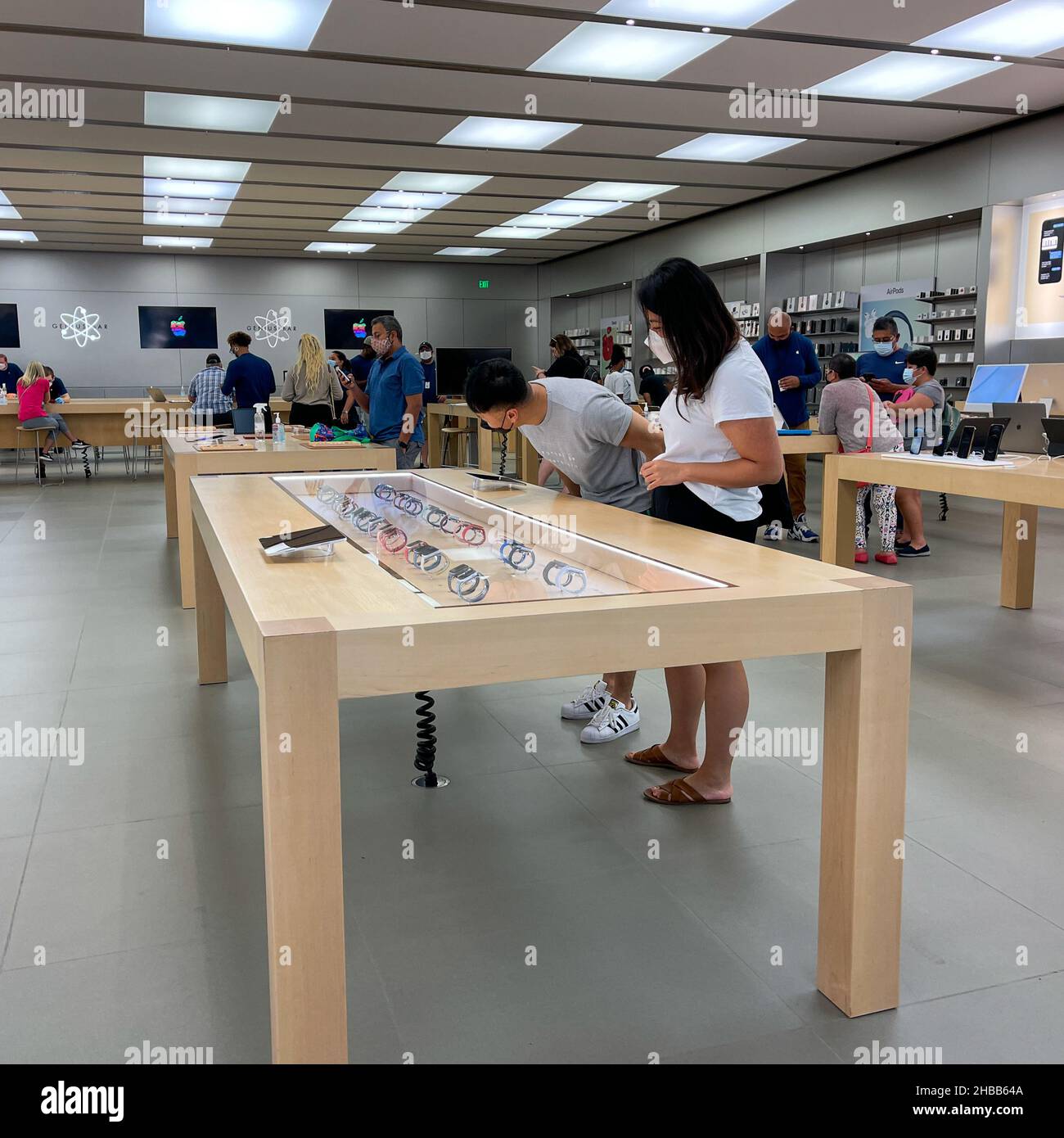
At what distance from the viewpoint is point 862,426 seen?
233 inches

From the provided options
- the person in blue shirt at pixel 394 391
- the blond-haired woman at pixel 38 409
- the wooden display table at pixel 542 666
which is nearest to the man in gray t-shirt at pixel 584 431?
the wooden display table at pixel 542 666

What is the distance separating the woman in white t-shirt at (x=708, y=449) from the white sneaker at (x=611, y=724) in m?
0.39

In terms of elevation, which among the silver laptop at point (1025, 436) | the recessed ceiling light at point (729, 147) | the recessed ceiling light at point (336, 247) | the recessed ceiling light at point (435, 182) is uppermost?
the recessed ceiling light at point (336, 247)

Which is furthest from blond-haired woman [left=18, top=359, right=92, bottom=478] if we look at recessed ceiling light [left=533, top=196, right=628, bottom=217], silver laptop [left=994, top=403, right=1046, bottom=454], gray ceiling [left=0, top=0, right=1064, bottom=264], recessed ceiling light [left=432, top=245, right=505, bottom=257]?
silver laptop [left=994, top=403, right=1046, bottom=454]

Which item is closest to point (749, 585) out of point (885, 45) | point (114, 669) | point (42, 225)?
point (114, 669)

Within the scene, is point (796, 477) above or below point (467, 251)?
below

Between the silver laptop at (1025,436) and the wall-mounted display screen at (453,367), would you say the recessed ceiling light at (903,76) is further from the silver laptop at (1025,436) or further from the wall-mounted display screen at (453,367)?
the wall-mounted display screen at (453,367)

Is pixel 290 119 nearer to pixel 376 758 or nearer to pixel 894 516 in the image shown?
pixel 894 516

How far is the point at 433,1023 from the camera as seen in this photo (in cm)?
177

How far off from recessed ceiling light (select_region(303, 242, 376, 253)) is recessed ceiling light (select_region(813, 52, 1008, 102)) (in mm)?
9612

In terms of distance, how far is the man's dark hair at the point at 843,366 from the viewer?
6379 mm

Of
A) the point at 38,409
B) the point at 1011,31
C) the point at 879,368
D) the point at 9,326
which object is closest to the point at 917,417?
the point at 879,368

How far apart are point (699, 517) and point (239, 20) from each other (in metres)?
5.36

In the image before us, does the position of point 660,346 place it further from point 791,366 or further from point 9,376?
point 9,376
